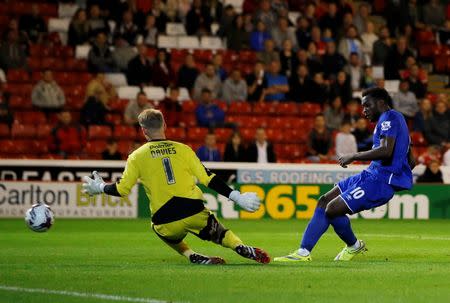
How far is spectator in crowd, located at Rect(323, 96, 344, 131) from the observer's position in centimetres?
2450

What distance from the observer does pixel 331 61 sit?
2612 cm

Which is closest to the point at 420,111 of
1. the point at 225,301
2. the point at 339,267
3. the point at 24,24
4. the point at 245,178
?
the point at 245,178

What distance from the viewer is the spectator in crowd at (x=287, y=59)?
25.6 metres

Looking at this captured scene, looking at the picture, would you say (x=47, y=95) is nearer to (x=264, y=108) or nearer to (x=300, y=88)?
(x=264, y=108)

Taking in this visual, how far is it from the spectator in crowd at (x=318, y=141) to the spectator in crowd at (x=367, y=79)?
3.19 m

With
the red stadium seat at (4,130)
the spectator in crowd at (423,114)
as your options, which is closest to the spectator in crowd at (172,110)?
the red stadium seat at (4,130)

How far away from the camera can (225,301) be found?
7895 millimetres

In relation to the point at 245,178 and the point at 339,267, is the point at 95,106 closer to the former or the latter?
the point at 245,178

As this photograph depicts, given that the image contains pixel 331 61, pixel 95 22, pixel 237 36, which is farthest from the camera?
pixel 237 36

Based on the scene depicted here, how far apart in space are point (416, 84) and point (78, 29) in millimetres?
8238

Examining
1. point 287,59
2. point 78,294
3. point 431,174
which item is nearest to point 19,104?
point 287,59

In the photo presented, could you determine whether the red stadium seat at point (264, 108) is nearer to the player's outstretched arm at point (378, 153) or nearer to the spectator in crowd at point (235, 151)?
the spectator in crowd at point (235, 151)

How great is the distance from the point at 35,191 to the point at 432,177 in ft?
26.8

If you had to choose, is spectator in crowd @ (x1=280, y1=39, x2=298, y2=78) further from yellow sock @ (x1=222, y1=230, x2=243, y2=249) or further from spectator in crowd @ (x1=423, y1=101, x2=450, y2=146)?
yellow sock @ (x1=222, y1=230, x2=243, y2=249)
